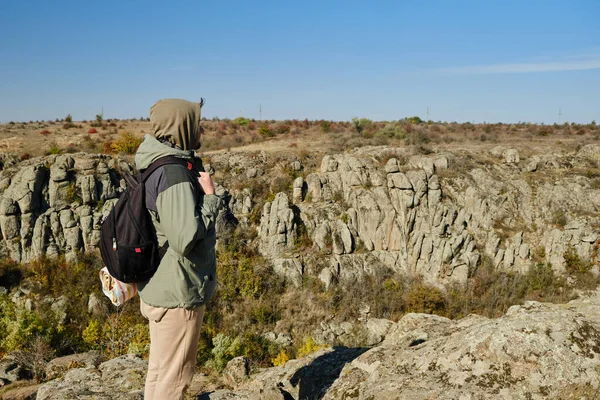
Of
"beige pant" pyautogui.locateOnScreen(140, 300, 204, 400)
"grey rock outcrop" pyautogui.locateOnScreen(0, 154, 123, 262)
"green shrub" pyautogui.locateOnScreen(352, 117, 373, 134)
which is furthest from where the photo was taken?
A: "green shrub" pyautogui.locateOnScreen(352, 117, 373, 134)

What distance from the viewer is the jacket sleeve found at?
2080mm

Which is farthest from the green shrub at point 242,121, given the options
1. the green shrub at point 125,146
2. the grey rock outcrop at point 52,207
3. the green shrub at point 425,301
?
the green shrub at point 425,301

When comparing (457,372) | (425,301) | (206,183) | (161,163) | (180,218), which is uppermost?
(161,163)

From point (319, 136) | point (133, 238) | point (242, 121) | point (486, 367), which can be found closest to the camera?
point (133, 238)

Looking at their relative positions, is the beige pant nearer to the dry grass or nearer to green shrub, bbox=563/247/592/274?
green shrub, bbox=563/247/592/274

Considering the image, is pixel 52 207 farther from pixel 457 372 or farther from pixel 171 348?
pixel 457 372

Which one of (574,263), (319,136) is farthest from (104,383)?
(319,136)

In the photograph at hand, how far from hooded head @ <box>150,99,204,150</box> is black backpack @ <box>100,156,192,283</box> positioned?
143mm

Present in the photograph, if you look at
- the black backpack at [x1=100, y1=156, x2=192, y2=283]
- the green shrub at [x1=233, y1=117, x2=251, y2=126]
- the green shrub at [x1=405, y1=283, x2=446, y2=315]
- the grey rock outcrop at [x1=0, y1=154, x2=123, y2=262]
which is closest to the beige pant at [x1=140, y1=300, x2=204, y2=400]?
the black backpack at [x1=100, y1=156, x2=192, y2=283]

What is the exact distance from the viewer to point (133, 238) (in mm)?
2193

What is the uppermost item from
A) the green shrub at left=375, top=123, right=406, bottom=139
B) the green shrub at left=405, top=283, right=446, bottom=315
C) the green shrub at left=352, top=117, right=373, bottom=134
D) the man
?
the green shrub at left=352, top=117, right=373, bottom=134

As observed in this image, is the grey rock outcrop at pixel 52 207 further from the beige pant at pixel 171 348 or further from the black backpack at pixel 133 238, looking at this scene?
the black backpack at pixel 133 238

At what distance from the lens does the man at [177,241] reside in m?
2.11

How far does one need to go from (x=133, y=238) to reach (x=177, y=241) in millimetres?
294
